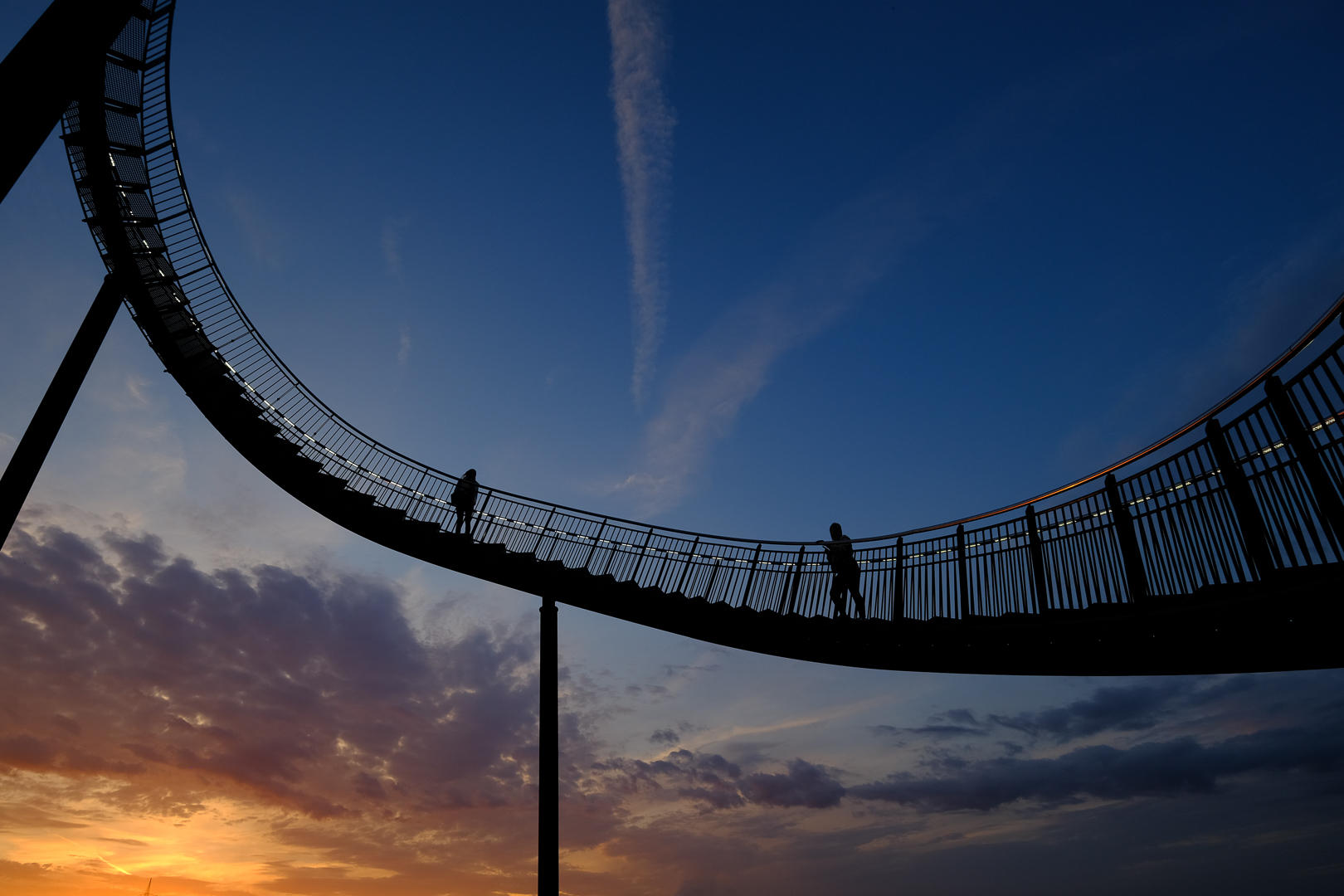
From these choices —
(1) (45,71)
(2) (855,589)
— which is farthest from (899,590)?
(1) (45,71)

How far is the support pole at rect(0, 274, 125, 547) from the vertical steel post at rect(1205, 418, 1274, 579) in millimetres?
15364

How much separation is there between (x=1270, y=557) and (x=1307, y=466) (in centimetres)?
119

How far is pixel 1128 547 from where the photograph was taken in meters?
10.6

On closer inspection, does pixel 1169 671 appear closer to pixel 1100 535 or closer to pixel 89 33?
pixel 1100 535

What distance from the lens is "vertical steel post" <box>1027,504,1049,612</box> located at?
1182cm

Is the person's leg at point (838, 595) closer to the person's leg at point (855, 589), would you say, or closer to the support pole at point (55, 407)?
the person's leg at point (855, 589)

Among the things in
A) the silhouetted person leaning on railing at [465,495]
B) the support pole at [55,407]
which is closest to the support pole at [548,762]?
the silhouetted person leaning on railing at [465,495]

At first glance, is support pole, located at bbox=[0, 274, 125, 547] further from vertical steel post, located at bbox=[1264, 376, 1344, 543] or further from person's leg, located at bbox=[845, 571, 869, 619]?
vertical steel post, located at bbox=[1264, 376, 1344, 543]

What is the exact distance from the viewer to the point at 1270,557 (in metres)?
8.62

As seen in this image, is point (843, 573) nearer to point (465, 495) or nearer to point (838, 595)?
point (838, 595)

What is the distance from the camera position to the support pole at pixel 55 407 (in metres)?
9.16

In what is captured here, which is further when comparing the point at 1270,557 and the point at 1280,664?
the point at 1280,664

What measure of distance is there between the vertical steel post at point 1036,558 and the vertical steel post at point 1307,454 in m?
4.14

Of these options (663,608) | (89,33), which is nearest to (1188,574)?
(663,608)
